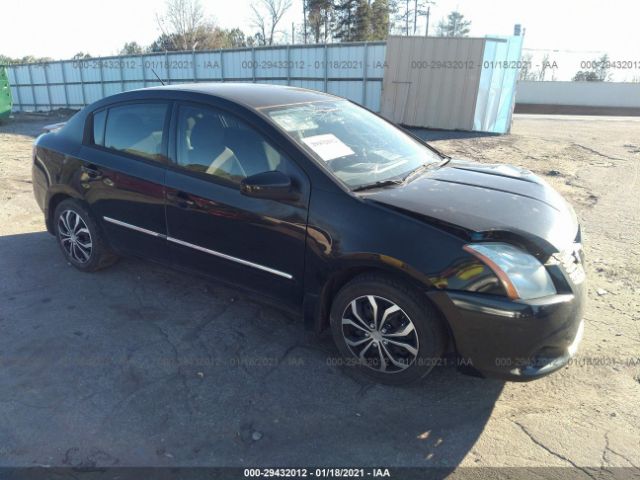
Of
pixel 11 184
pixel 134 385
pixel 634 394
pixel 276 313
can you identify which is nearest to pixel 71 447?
pixel 134 385

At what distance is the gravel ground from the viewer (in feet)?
8.43

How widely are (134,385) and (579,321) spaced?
2.67 meters

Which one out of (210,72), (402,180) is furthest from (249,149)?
(210,72)

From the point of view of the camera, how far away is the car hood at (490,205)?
2760mm

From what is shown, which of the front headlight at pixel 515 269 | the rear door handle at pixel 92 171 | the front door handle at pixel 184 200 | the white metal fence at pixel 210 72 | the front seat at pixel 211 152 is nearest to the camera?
the front headlight at pixel 515 269

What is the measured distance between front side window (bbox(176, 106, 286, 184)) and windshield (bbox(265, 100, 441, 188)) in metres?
0.21

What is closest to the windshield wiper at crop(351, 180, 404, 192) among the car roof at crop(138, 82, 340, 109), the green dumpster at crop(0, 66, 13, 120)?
the car roof at crop(138, 82, 340, 109)

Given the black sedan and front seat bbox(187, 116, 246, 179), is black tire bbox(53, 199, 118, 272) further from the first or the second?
front seat bbox(187, 116, 246, 179)

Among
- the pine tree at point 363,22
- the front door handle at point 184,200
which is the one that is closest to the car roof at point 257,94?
the front door handle at point 184,200

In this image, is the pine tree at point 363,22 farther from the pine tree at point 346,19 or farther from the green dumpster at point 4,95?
the green dumpster at point 4,95

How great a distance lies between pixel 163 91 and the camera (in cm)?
392

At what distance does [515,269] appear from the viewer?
261 cm

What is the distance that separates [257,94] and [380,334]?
80.7 inches

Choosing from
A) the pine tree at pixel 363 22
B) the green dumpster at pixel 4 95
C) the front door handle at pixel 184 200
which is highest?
the pine tree at pixel 363 22
